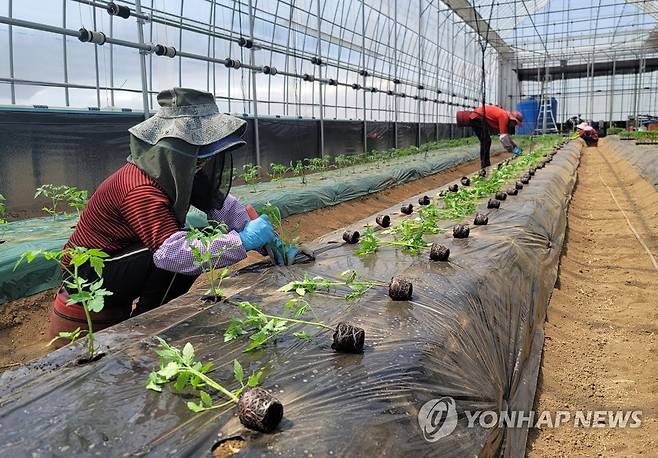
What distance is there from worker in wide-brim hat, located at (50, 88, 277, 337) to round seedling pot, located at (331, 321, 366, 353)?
0.72 m

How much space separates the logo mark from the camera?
144 cm

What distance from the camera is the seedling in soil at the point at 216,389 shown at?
130cm

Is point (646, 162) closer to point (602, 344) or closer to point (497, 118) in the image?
point (497, 118)

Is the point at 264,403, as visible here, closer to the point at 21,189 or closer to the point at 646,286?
the point at 646,286

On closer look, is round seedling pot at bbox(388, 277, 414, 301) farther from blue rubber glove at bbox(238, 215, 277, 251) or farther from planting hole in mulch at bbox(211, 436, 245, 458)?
planting hole in mulch at bbox(211, 436, 245, 458)

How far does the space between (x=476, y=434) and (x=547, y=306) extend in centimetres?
252

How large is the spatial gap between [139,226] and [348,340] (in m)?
1.06

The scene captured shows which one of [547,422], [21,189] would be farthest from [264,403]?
[21,189]

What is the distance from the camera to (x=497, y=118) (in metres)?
10.6

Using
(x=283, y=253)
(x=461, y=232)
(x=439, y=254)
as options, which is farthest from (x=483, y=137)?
(x=283, y=253)

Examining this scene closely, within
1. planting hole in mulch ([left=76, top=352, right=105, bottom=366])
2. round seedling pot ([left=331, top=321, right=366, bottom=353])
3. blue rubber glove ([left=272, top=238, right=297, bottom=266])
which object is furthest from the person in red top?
Result: planting hole in mulch ([left=76, top=352, right=105, bottom=366])

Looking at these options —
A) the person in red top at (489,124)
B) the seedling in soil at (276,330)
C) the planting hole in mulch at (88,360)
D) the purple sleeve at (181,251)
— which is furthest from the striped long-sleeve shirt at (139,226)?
the person in red top at (489,124)

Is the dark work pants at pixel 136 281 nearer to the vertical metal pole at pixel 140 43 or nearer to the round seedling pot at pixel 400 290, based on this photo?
the round seedling pot at pixel 400 290

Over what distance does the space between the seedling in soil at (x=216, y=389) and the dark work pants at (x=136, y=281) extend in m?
0.91
